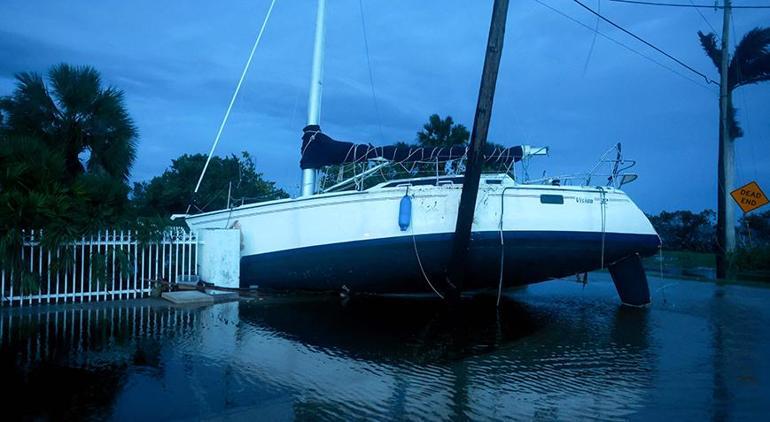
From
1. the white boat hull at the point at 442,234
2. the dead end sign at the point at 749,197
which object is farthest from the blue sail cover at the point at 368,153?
the dead end sign at the point at 749,197

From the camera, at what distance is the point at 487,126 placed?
9188 mm

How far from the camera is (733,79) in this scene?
18.1 meters

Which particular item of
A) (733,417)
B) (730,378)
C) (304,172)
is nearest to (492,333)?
(730,378)

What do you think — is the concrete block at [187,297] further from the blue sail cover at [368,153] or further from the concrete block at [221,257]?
the blue sail cover at [368,153]

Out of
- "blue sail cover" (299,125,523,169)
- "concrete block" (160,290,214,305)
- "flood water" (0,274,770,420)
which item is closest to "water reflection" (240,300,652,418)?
"flood water" (0,274,770,420)

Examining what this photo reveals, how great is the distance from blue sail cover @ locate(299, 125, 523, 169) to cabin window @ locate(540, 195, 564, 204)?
4.22 feet

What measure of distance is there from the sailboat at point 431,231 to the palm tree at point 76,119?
270 centimetres

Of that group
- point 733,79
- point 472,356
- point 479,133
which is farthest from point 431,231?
point 733,79

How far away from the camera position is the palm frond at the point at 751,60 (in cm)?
1766

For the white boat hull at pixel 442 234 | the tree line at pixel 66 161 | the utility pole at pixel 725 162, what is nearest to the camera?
the tree line at pixel 66 161

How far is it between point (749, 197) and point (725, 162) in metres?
2.02

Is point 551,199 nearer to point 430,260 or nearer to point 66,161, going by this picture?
point 430,260

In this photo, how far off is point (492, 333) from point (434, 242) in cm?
248

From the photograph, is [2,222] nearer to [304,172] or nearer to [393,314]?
[304,172]
